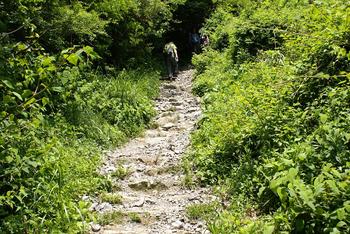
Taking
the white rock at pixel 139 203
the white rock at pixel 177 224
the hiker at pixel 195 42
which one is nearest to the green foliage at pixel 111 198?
the white rock at pixel 139 203

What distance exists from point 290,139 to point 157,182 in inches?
106

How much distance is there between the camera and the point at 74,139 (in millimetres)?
7855

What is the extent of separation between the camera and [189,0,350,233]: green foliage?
3.76m

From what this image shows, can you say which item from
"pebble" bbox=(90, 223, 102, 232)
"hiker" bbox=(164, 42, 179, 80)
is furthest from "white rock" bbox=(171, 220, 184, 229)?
"hiker" bbox=(164, 42, 179, 80)

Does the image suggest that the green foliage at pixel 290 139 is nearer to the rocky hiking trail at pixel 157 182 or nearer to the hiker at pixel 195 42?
the rocky hiking trail at pixel 157 182

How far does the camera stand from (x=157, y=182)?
23.5 feet

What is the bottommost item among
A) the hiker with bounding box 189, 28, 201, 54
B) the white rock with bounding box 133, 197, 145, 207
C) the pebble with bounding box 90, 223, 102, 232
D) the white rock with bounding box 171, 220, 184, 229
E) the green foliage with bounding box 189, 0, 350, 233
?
the white rock with bounding box 171, 220, 184, 229

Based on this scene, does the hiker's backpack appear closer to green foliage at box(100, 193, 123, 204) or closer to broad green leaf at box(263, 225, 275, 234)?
green foliage at box(100, 193, 123, 204)

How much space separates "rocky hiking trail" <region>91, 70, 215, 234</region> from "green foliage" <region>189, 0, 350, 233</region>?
1.61ft

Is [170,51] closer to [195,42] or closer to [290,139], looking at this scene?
[195,42]

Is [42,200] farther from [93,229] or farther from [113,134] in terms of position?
[113,134]

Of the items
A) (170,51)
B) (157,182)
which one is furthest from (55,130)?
(170,51)

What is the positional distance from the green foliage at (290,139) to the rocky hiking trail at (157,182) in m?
0.49

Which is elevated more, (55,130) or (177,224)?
(55,130)
